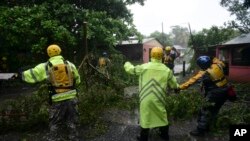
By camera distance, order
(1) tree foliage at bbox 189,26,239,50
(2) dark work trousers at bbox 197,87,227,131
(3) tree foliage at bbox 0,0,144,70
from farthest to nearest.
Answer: (1) tree foliage at bbox 189,26,239,50, (3) tree foliage at bbox 0,0,144,70, (2) dark work trousers at bbox 197,87,227,131

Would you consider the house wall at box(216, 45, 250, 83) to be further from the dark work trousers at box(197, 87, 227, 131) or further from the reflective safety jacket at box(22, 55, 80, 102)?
the reflective safety jacket at box(22, 55, 80, 102)

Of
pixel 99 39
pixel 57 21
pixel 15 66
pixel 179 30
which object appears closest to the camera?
pixel 57 21

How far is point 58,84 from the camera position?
18.2 ft

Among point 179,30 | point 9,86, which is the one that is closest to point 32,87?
point 9,86

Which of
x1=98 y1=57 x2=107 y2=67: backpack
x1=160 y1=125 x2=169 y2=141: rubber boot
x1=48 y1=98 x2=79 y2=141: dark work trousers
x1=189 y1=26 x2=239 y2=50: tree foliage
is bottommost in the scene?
x1=160 y1=125 x2=169 y2=141: rubber boot

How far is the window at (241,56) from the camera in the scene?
53.9 feet

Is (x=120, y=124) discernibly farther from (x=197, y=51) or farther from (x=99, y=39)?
(x=197, y=51)

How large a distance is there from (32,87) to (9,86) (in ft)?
4.50

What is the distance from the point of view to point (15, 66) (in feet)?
56.8

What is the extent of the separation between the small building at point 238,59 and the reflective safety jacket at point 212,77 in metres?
10.2

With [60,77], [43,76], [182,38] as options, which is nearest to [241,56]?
[60,77]

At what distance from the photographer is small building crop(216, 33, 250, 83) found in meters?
16.2

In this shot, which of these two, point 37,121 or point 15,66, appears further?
point 15,66

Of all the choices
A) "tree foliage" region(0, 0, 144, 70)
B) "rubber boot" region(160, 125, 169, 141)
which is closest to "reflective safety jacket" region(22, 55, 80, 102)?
"rubber boot" region(160, 125, 169, 141)
